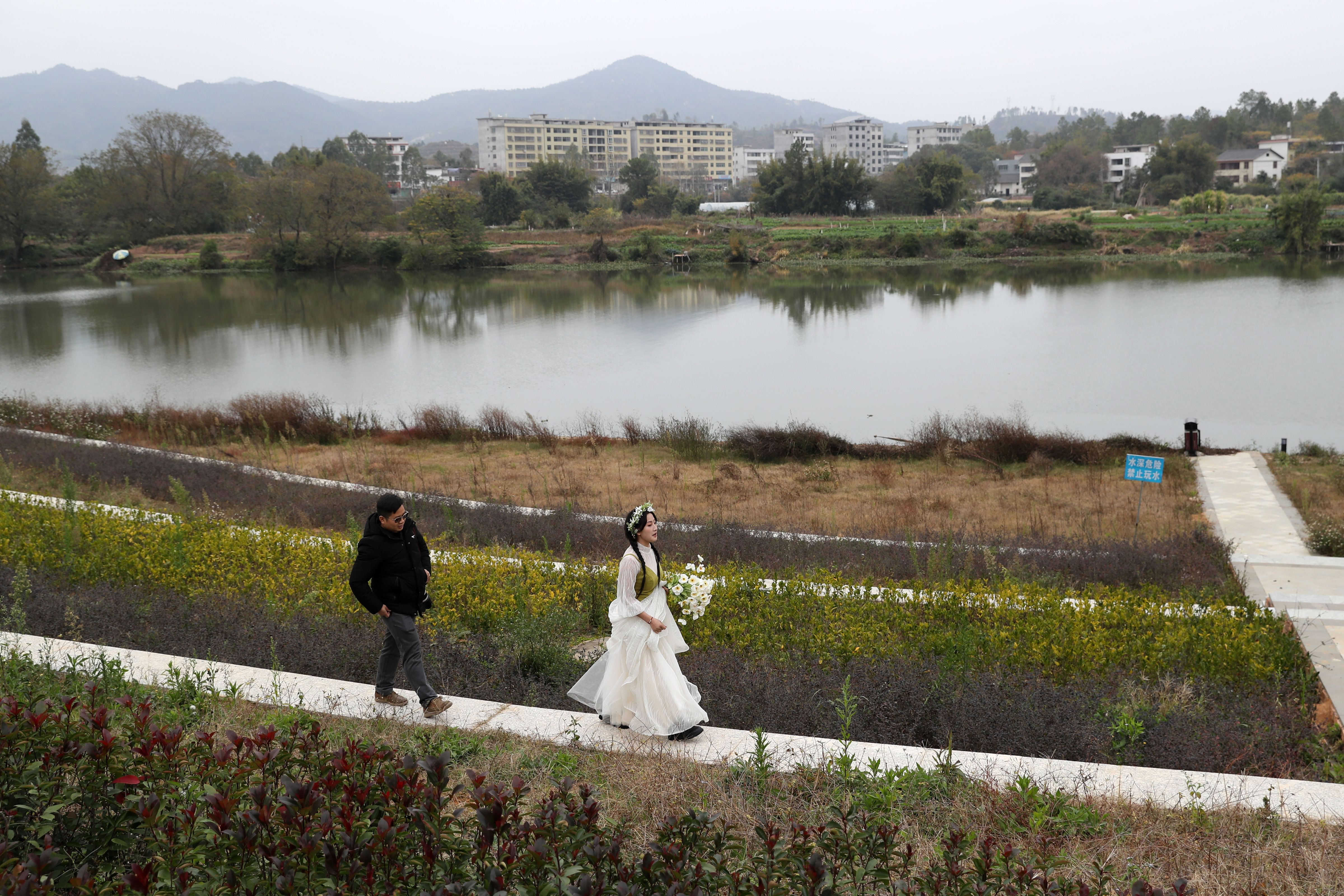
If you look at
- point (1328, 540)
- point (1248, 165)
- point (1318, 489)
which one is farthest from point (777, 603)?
point (1248, 165)

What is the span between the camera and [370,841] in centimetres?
334

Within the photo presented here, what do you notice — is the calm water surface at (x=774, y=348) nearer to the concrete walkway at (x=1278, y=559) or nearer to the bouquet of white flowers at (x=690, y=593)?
the concrete walkway at (x=1278, y=559)

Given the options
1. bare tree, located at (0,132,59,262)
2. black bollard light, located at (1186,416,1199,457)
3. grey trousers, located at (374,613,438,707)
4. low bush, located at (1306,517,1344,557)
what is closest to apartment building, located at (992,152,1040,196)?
bare tree, located at (0,132,59,262)

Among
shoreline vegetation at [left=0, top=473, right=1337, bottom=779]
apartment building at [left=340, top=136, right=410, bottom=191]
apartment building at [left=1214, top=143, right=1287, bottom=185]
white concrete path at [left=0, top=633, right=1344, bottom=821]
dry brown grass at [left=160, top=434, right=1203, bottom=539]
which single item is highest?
apartment building at [left=340, top=136, right=410, bottom=191]

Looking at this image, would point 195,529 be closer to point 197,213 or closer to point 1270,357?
point 1270,357

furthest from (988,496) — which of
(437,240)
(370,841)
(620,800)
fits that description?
(437,240)

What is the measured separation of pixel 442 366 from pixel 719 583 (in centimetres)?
2640

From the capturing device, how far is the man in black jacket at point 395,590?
19.1 feet

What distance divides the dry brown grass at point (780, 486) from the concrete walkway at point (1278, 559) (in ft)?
1.53

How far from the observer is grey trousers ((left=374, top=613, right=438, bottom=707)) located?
5832mm

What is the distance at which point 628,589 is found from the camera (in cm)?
561

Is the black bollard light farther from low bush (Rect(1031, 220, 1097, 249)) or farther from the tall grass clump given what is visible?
low bush (Rect(1031, 220, 1097, 249))

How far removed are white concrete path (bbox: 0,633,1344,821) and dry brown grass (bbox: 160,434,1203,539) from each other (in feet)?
21.8

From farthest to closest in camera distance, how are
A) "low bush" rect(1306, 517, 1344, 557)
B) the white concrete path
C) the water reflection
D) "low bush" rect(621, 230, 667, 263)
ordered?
"low bush" rect(621, 230, 667, 263)
the water reflection
"low bush" rect(1306, 517, 1344, 557)
the white concrete path
